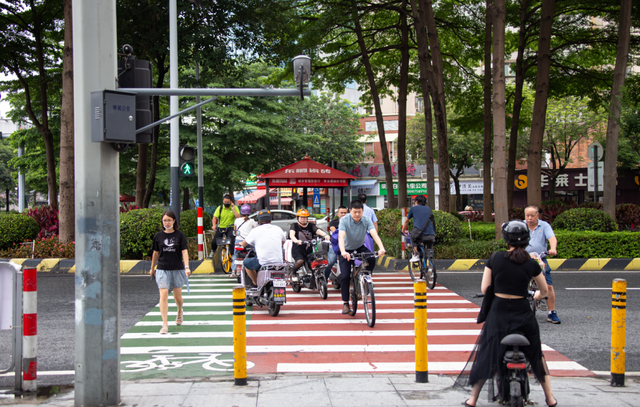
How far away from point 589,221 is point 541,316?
8376 millimetres

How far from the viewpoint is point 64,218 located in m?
15.5

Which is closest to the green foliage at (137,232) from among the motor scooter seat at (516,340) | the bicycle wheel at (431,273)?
the bicycle wheel at (431,273)

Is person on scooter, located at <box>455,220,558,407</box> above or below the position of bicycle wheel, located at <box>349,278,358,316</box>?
above

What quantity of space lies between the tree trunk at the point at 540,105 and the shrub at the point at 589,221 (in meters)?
1.14

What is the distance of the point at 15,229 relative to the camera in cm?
1608

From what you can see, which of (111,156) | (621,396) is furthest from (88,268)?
(621,396)

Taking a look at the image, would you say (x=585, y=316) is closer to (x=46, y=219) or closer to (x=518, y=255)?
(x=518, y=255)

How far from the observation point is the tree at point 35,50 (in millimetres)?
20078

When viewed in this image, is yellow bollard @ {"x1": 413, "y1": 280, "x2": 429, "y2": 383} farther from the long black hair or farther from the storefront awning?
the storefront awning

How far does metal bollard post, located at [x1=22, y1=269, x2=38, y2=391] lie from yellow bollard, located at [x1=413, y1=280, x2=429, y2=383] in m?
3.69

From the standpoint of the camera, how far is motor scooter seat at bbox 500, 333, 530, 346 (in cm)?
420

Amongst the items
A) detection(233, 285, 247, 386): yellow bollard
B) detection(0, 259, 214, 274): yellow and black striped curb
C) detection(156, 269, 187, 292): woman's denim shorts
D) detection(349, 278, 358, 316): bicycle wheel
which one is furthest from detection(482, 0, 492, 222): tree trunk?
detection(233, 285, 247, 386): yellow bollard

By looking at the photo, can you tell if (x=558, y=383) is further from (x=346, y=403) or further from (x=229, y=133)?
(x=229, y=133)

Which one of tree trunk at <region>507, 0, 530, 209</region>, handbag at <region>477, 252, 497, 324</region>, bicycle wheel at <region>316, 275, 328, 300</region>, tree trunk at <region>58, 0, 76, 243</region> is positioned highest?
tree trunk at <region>507, 0, 530, 209</region>
